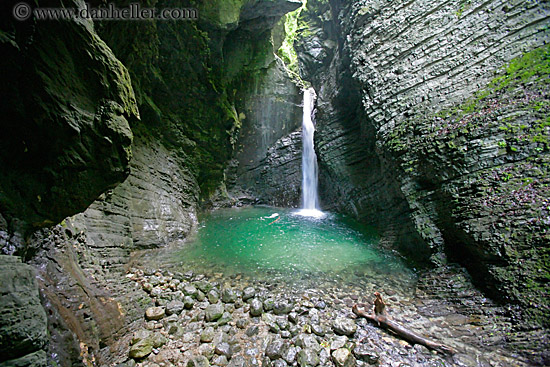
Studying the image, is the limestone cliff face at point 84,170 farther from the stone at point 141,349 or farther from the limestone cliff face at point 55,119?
the stone at point 141,349

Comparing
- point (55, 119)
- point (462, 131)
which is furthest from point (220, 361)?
point (462, 131)

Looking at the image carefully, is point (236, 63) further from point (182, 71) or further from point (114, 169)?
point (114, 169)

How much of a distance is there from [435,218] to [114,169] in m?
7.10

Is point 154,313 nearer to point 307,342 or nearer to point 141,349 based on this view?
point 141,349

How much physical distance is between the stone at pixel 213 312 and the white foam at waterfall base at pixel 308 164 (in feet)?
34.9

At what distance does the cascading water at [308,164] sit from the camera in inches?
591

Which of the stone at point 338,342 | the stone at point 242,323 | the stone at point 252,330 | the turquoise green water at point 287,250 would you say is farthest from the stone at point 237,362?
the turquoise green water at point 287,250

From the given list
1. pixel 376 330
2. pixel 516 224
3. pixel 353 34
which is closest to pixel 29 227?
pixel 376 330

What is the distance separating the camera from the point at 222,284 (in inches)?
188

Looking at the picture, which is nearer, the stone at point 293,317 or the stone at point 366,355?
the stone at point 366,355

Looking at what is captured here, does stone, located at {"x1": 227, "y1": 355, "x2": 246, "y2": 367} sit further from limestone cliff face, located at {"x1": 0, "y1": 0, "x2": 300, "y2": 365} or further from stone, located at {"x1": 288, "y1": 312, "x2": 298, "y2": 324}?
limestone cliff face, located at {"x1": 0, "y1": 0, "x2": 300, "y2": 365}

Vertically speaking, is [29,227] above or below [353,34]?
below

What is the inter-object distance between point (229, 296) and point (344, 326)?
2117mm

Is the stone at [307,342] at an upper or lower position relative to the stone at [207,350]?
lower
